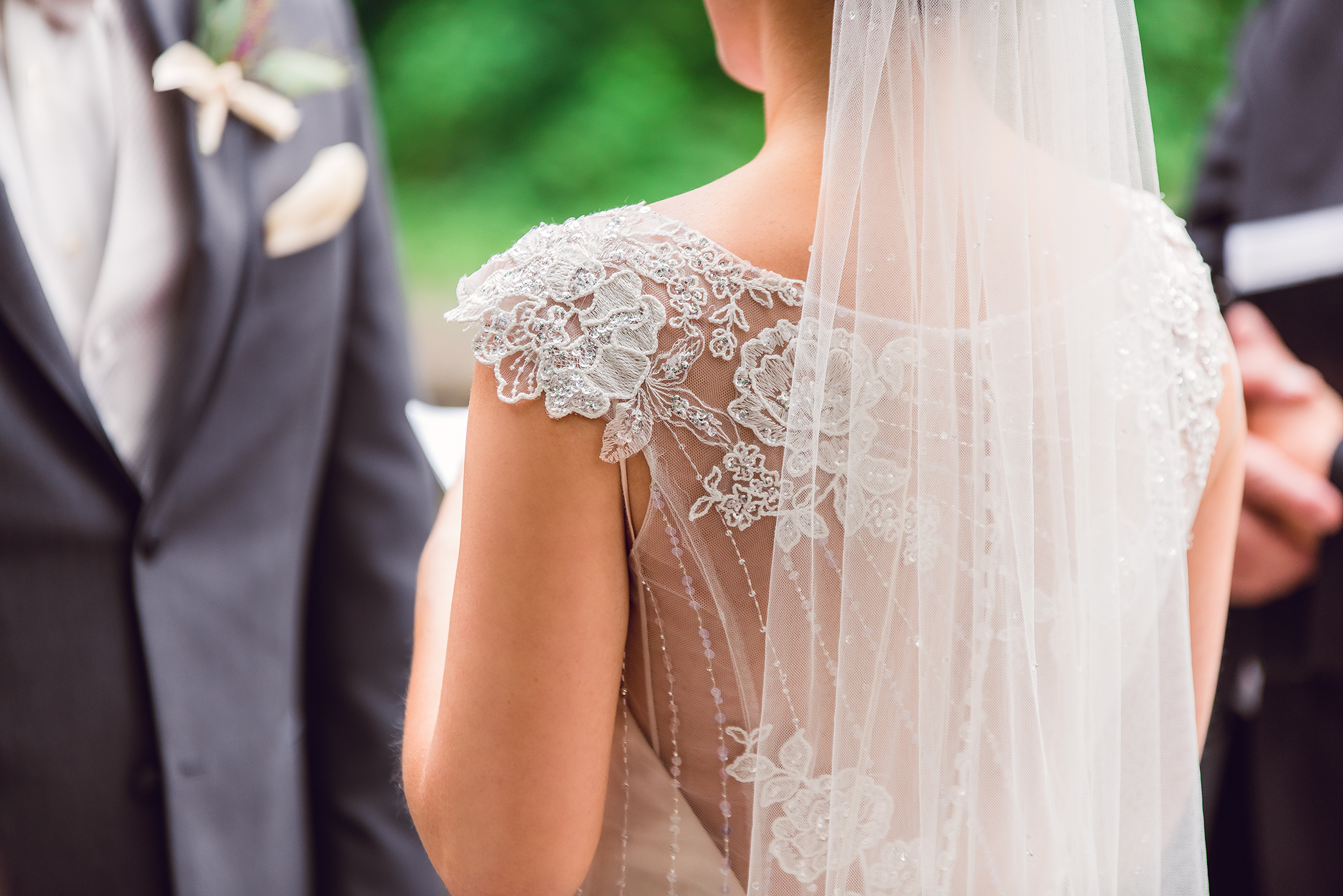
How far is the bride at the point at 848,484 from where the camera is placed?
27.5 inches

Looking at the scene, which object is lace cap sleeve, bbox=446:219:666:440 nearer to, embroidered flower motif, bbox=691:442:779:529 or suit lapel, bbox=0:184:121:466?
embroidered flower motif, bbox=691:442:779:529

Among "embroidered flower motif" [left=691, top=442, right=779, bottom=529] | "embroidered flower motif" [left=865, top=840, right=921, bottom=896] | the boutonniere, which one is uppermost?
the boutonniere

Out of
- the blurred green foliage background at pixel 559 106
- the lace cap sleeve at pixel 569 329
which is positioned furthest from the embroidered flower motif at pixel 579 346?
the blurred green foliage background at pixel 559 106

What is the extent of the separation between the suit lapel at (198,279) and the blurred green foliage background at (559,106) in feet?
6.20

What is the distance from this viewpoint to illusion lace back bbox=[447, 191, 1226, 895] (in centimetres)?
69

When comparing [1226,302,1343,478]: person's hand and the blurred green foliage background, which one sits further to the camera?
the blurred green foliage background

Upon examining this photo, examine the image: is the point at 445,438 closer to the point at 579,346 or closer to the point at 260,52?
the point at 579,346

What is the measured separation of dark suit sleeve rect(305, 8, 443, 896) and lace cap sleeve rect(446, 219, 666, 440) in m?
0.84

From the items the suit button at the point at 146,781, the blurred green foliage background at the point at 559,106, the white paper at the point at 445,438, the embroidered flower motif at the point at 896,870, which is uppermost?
the blurred green foliage background at the point at 559,106

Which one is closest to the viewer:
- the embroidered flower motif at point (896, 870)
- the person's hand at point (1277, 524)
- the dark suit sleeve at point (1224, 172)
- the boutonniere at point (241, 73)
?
the embroidered flower motif at point (896, 870)

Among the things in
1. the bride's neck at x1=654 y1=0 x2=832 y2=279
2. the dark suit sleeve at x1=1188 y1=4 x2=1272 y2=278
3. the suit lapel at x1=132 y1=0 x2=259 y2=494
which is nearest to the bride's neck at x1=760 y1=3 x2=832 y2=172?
the bride's neck at x1=654 y1=0 x2=832 y2=279

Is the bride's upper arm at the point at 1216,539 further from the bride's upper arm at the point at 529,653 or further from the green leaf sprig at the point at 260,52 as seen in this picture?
the green leaf sprig at the point at 260,52

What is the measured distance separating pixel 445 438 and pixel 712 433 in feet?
1.45

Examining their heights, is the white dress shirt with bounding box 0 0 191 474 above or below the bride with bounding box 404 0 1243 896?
above
